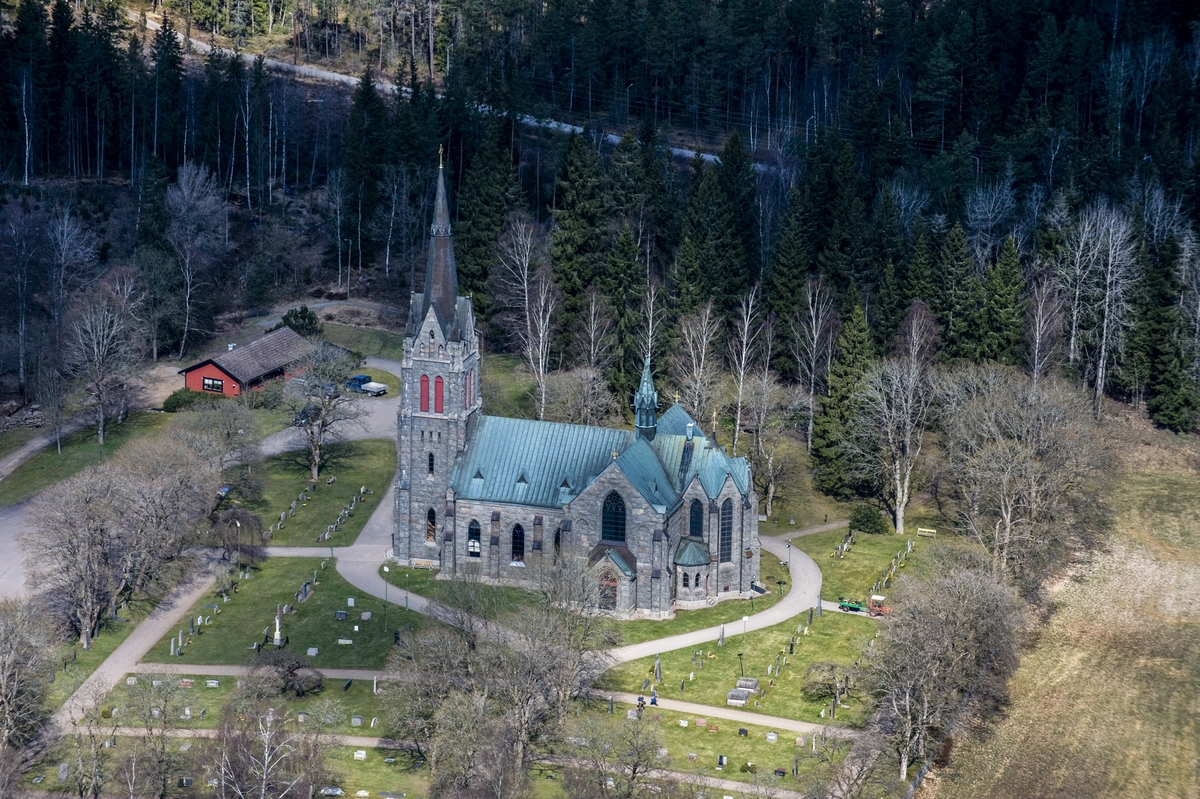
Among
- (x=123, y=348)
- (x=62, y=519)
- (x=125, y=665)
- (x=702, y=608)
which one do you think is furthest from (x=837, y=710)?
(x=123, y=348)

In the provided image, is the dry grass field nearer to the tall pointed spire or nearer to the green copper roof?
the green copper roof

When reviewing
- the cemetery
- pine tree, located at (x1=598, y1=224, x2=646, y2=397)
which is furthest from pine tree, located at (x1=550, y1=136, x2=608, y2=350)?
the cemetery

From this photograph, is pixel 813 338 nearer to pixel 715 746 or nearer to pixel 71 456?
pixel 715 746

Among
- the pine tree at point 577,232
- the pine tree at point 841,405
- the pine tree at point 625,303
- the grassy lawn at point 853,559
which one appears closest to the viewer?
the grassy lawn at point 853,559

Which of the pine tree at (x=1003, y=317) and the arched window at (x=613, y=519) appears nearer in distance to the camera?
the arched window at (x=613, y=519)

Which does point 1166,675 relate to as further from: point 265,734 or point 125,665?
point 125,665

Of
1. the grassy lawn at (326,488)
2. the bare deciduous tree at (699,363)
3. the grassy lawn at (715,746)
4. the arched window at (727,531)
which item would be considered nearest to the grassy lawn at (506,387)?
the grassy lawn at (326,488)

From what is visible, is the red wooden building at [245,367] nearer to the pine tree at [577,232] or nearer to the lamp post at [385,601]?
the pine tree at [577,232]
